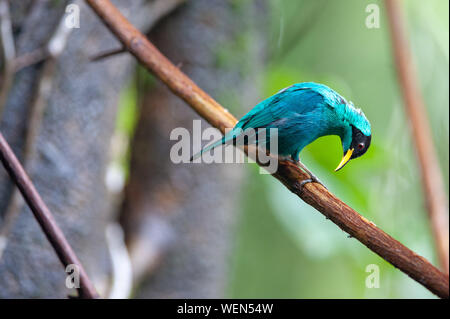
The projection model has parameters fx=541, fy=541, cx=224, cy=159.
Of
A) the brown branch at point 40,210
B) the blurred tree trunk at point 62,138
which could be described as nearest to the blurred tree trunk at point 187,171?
the blurred tree trunk at point 62,138

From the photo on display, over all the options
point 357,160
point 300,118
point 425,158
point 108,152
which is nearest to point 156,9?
point 108,152

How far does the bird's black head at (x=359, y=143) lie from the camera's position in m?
0.80

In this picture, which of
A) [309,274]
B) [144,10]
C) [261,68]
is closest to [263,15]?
[261,68]

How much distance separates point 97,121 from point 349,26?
1.61 meters

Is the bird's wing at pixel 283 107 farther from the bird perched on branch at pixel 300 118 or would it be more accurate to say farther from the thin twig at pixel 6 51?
the thin twig at pixel 6 51

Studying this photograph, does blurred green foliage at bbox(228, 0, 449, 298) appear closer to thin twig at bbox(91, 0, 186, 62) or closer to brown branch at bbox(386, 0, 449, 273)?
brown branch at bbox(386, 0, 449, 273)

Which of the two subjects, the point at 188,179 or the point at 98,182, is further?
the point at 188,179

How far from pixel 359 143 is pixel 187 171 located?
128 centimetres

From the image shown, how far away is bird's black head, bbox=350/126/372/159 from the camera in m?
0.80

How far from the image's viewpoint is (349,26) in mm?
2748

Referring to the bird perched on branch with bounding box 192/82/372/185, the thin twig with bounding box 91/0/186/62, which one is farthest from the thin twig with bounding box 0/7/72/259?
the bird perched on branch with bounding box 192/82/372/185

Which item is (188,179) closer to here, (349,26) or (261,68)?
(261,68)

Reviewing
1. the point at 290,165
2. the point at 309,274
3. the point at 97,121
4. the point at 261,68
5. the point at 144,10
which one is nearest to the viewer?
the point at 290,165

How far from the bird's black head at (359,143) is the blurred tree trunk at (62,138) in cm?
97
